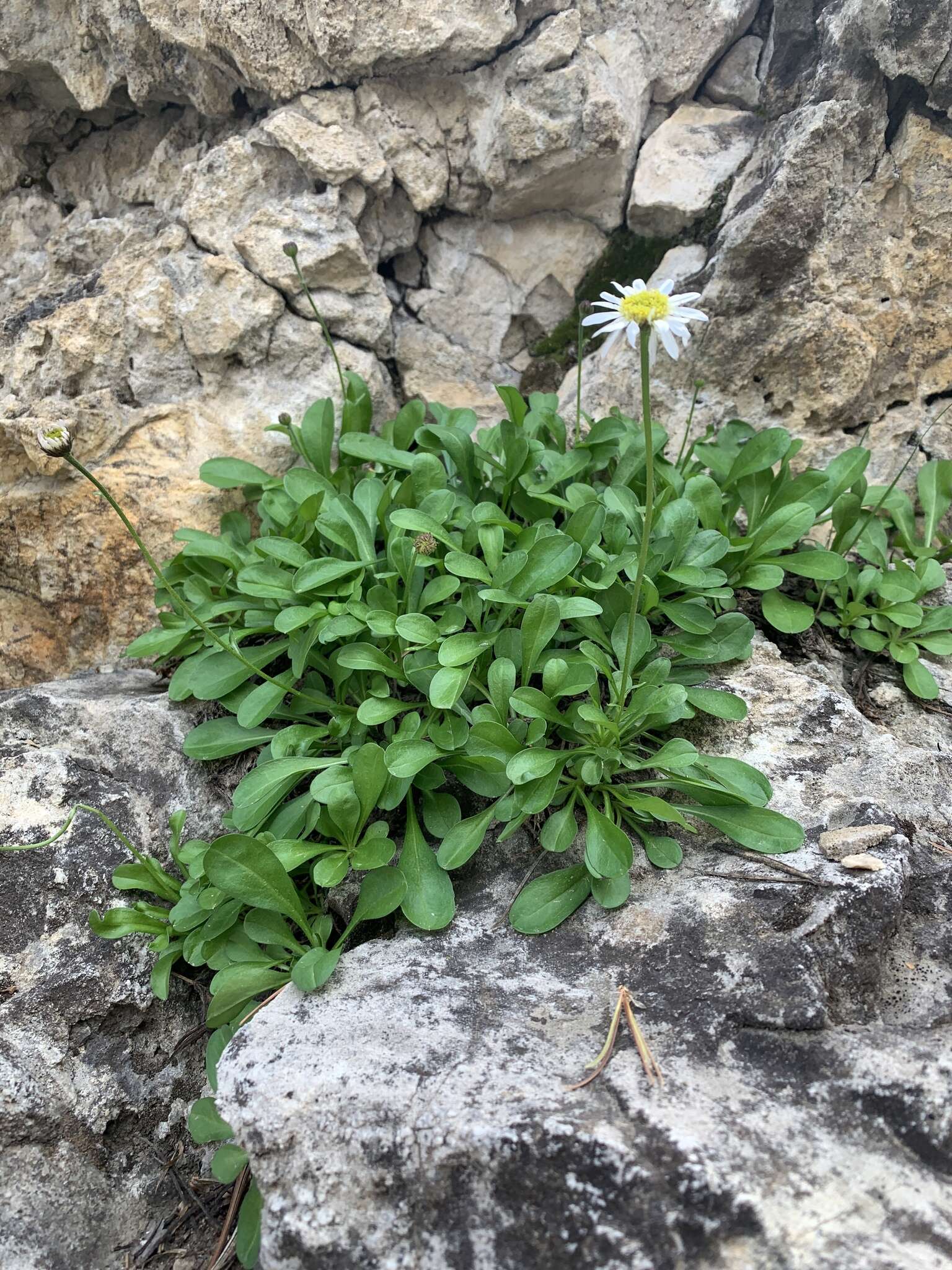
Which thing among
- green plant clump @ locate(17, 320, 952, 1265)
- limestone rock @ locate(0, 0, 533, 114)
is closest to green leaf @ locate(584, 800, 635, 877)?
green plant clump @ locate(17, 320, 952, 1265)

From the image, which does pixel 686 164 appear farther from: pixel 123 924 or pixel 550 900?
pixel 123 924

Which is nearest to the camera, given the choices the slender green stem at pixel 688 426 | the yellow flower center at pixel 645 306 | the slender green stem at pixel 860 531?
the yellow flower center at pixel 645 306

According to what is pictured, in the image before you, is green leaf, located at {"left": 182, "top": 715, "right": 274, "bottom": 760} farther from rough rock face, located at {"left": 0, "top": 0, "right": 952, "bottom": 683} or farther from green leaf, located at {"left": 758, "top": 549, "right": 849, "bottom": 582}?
green leaf, located at {"left": 758, "top": 549, "right": 849, "bottom": 582}

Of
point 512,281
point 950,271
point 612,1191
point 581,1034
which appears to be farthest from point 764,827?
point 512,281

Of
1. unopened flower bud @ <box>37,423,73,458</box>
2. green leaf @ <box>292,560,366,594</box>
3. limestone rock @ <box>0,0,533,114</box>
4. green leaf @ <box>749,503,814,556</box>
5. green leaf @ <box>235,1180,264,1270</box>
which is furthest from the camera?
limestone rock @ <box>0,0,533,114</box>

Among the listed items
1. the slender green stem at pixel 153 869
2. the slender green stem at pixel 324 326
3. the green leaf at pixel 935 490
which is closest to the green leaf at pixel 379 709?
the slender green stem at pixel 153 869

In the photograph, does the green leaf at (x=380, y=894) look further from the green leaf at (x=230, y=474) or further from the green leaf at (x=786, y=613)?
the green leaf at (x=230, y=474)
